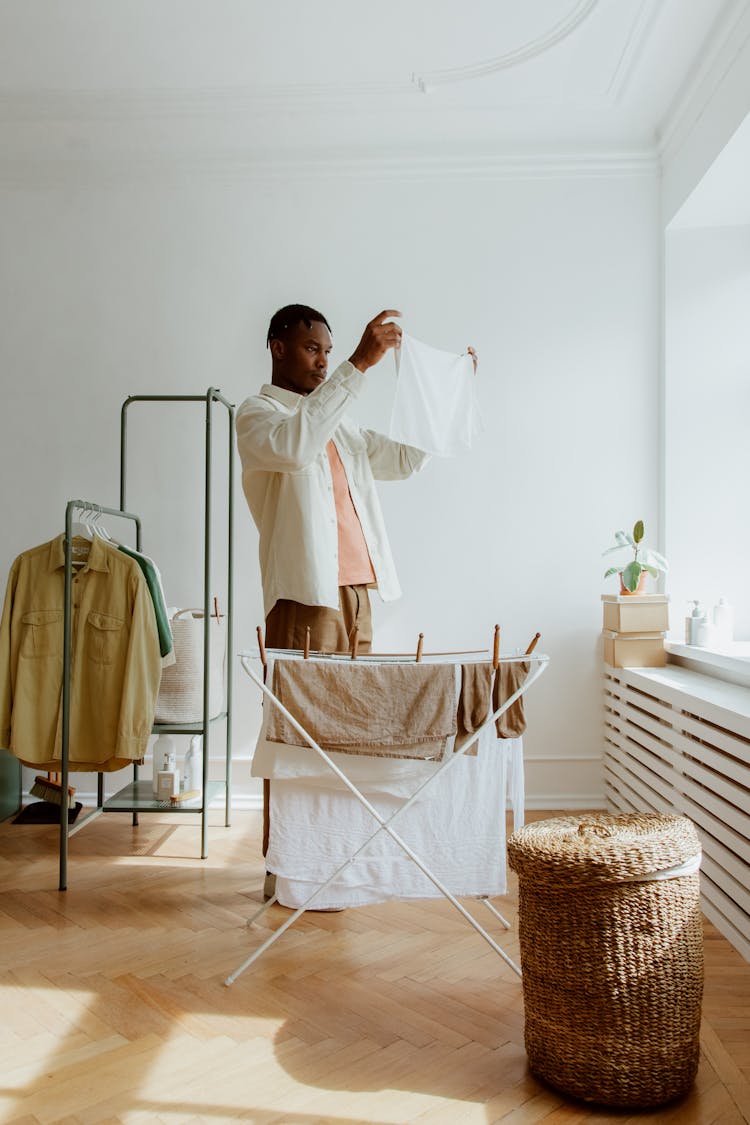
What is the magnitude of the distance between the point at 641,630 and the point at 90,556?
2.24m

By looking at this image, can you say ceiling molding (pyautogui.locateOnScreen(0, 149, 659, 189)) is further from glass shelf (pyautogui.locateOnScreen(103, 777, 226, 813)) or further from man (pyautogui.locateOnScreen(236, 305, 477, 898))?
glass shelf (pyautogui.locateOnScreen(103, 777, 226, 813))

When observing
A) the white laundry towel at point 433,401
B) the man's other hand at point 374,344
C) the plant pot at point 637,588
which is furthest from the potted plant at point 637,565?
the man's other hand at point 374,344

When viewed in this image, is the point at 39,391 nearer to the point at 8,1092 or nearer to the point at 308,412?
the point at 308,412

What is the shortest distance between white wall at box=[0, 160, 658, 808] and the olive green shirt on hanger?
0.92 m

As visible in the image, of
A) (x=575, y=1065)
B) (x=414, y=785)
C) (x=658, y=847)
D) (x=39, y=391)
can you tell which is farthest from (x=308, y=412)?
(x=39, y=391)

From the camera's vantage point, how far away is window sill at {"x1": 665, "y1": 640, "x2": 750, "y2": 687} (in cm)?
316

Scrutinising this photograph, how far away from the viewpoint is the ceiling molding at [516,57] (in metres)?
3.29

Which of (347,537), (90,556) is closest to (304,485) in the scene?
(347,537)

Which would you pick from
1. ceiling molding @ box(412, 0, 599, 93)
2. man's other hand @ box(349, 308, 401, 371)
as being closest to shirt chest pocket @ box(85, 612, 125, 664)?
man's other hand @ box(349, 308, 401, 371)

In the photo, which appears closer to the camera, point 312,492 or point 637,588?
point 312,492

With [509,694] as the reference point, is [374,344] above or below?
above

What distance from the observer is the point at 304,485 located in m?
3.01

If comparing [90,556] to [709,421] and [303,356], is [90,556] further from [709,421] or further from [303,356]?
[709,421]

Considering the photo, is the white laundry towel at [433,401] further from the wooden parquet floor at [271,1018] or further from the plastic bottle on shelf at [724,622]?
the wooden parquet floor at [271,1018]
